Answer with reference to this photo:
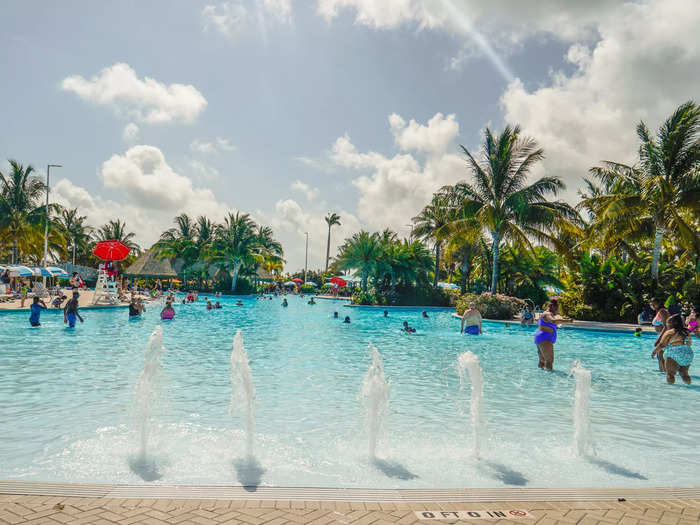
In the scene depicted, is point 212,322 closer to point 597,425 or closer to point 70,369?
point 70,369

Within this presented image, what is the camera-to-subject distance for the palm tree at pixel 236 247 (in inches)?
2041

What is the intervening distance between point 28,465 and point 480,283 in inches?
1563

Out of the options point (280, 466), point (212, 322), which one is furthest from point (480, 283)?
point (280, 466)

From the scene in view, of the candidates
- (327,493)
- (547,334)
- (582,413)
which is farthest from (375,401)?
(547,334)

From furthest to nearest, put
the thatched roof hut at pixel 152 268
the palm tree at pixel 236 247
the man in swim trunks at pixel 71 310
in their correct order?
1. the thatched roof hut at pixel 152 268
2. the palm tree at pixel 236 247
3. the man in swim trunks at pixel 71 310

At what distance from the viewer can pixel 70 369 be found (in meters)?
10.7

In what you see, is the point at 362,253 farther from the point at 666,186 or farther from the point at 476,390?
the point at 476,390

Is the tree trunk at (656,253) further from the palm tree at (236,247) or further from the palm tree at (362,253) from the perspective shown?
the palm tree at (236,247)

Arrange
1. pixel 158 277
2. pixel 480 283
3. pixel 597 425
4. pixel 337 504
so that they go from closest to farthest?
pixel 337 504 → pixel 597 425 → pixel 480 283 → pixel 158 277

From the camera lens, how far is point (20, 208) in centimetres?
4072

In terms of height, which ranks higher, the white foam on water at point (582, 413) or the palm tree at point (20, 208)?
Result: the palm tree at point (20, 208)

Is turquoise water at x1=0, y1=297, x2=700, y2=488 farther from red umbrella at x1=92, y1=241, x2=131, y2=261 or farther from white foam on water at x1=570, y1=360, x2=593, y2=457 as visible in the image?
red umbrella at x1=92, y1=241, x2=131, y2=261

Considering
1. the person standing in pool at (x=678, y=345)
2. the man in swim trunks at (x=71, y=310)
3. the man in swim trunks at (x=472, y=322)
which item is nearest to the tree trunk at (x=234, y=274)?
the man in swim trunks at (x=71, y=310)

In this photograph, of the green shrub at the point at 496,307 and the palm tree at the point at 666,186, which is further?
the green shrub at the point at 496,307
